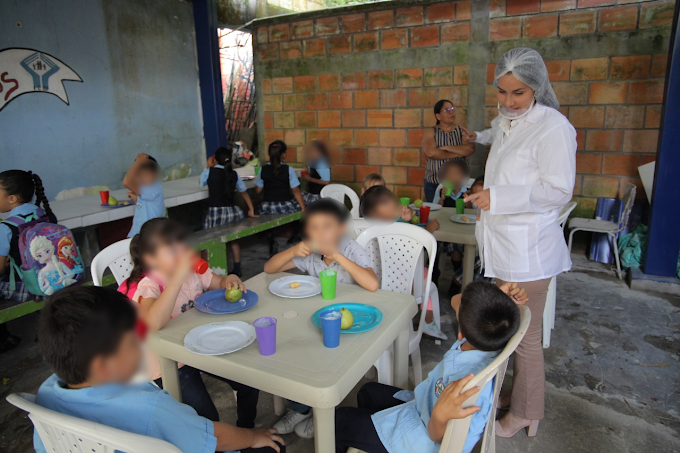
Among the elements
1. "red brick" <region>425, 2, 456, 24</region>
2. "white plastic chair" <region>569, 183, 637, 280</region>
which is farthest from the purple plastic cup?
"red brick" <region>425, 2, 456, 24</region>

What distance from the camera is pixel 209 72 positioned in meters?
5.62

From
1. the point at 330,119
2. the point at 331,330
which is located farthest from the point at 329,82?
the point at 331,330

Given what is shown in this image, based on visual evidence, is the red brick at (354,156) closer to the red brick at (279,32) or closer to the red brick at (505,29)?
the red brick at (279,32)

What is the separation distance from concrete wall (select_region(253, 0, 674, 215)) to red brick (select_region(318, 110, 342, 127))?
13 mm

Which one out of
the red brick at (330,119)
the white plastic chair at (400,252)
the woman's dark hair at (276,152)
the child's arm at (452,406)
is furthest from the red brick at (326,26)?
the child's arm at (452,406)

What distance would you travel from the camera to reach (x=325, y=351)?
1369mm

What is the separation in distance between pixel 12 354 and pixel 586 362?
142 inches

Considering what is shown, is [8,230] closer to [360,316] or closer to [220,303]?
[220,303]

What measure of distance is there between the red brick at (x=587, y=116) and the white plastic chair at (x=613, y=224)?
69 cm

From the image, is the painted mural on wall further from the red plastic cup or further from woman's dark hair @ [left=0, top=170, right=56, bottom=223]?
the red plastic cup

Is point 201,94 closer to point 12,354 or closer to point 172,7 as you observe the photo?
point 172,7

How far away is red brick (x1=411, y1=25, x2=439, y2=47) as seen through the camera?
16.0 feet

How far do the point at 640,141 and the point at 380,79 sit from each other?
9.11ft

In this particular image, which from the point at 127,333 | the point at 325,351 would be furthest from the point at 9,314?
the point at 127,333
